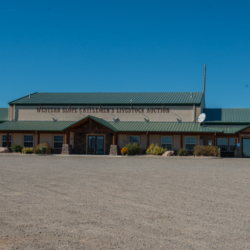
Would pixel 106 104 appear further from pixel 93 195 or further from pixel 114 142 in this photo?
pixel 93 195

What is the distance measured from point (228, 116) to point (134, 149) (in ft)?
36.0

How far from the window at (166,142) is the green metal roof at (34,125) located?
31.0 ft

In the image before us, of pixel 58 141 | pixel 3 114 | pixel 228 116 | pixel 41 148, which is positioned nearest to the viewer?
pixel 41 148

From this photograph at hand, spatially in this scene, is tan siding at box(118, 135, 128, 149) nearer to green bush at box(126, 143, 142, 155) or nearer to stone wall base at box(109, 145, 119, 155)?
stone wall base at box(109, 145, 119, 155)

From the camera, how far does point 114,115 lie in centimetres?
3388

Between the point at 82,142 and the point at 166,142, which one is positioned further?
the point at 82,142

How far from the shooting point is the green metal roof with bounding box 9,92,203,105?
33.4m

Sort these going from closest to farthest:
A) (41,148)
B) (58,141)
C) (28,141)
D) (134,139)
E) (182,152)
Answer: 1. (182,152)
2. (41,148)
3. (134,139)
4. (58,141)
5. (28,141)

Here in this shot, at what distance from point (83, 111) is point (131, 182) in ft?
78.2

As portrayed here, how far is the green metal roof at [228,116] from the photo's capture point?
32.6m

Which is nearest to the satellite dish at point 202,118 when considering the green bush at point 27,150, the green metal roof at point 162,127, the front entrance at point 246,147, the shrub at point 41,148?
the green metal roof at point 162,127

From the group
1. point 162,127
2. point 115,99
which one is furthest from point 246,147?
point 115,99

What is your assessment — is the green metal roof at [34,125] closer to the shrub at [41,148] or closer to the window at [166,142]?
the shrub at [41,148]

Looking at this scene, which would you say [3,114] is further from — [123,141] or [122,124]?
[123,141]
